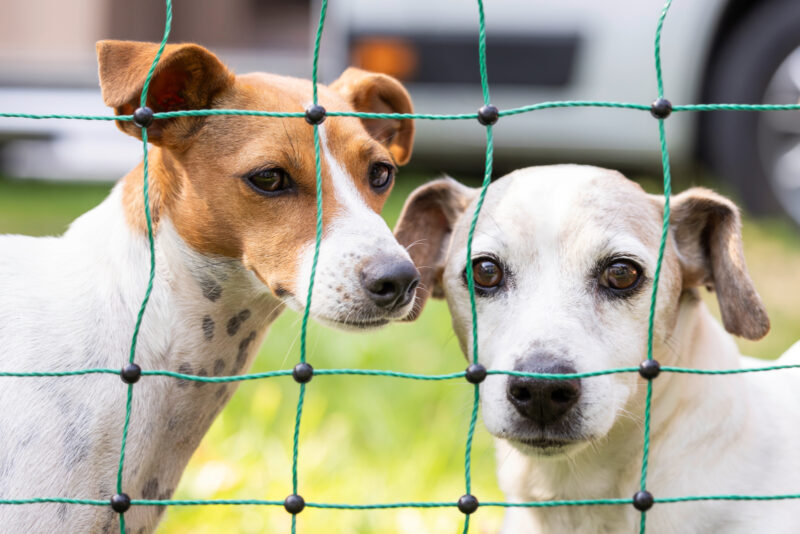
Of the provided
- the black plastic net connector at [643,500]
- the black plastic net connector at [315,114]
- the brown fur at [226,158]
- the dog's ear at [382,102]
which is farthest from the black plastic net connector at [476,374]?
the dog's ear at [382,102]

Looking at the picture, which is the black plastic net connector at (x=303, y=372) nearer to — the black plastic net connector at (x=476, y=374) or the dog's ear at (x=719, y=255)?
the black plastic net connector at (x=476, y=374)

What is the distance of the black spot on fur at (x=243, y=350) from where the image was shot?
8.89ft

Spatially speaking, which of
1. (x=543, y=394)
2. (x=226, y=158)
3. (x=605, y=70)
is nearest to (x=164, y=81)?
(x=226, y=158)

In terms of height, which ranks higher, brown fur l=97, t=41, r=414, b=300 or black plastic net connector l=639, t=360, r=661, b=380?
brown fur l=97, t=41, r=414, b=300

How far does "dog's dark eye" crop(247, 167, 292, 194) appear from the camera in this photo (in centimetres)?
256

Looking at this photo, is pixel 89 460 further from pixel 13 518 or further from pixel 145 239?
pixel 145 239

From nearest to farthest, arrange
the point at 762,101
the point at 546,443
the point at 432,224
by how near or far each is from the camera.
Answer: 1. the point at 546,443
2. the point at 432,224
3. the point at 762,101

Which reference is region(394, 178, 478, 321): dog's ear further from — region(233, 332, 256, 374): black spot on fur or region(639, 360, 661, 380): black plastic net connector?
region(639, 360, 661, 380): black plastic net connector

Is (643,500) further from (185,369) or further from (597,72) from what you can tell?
(597,72)

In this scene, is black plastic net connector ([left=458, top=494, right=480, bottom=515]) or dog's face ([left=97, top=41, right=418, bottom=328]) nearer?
black plastic net connector ([left=458, top=494, right=480, bottom=515])

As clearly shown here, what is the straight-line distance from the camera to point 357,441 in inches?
163

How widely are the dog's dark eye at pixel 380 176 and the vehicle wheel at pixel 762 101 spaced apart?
4073 millimetres

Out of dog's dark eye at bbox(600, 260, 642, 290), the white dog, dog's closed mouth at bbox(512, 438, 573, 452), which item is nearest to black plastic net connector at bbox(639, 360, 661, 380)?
the white dog

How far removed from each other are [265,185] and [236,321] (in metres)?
0.38
